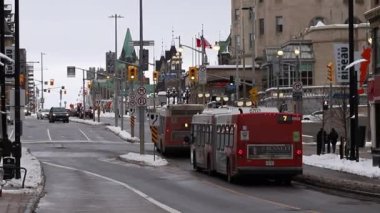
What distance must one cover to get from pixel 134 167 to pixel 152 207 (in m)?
18.0

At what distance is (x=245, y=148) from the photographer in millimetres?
26328

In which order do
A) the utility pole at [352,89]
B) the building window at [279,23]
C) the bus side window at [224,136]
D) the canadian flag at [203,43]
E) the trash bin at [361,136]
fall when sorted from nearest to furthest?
the bus side window at [224,136] < the utility pole at [352,89] < the trash bin at [361,136] < the canadian flag at [203,43] < the building window at [279,23]

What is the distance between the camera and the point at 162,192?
24.2 m

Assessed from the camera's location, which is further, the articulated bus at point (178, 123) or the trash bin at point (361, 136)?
the trash bin at point (361, 136)

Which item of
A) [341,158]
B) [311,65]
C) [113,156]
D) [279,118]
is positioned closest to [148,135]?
[113,156]

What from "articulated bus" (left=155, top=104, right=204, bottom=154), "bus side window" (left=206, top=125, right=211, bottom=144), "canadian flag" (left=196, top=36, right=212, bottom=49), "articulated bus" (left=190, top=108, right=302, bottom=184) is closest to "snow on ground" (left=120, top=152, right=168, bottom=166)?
"articulated bus" (left=155, top=104, right=204, bottom=154)

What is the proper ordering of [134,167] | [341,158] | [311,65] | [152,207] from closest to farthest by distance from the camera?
1. [152,207]
2. [341,158]
3. [134,167]
4. [311,65]

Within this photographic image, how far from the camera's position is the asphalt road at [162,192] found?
63.2 ft

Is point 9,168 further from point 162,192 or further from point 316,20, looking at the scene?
point 316,20

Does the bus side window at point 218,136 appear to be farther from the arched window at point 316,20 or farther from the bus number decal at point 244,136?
the arched window at point 316,20

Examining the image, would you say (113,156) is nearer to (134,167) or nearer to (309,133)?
(134,167)

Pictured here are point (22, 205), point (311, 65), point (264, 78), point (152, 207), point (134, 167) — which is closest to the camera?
point (22, 205)

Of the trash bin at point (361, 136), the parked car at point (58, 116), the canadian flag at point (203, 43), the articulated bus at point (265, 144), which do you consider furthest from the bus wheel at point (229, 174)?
the parked car at point (58, 116)

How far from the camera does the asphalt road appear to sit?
19266 mm
